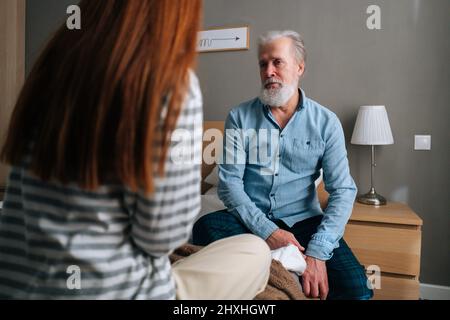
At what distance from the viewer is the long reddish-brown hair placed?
0.57m

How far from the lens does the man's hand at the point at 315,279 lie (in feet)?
3.90

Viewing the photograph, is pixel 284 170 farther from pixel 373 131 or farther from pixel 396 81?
pixel 396 81

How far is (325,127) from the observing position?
154cm

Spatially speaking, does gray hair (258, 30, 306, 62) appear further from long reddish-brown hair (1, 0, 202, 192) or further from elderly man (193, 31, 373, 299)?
long reddish-brown hair (1, 0, 202, 192)

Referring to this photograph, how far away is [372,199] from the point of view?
2.05m

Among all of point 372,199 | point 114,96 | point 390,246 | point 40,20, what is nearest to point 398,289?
point 390,246

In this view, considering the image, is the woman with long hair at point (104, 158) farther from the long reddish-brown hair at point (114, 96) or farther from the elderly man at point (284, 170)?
the elderly man at point (284, 170)

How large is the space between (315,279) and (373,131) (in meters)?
1.12

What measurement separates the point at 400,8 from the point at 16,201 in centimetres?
228

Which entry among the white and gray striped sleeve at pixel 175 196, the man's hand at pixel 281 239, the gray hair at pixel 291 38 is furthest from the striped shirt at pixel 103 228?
the gray hair at pixel 291 38

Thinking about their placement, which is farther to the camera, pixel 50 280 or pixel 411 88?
pixel 411 88

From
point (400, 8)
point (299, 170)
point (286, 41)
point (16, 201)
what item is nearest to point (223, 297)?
point (16, 201)

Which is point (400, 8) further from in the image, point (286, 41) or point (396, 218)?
point (396, 218)

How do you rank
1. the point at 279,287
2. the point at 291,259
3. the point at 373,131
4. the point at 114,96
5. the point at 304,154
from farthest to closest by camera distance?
the point at 373,131
the point at 304,154
the point at 291,259
the point at 279,287
the point at 114,96
